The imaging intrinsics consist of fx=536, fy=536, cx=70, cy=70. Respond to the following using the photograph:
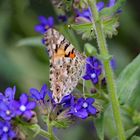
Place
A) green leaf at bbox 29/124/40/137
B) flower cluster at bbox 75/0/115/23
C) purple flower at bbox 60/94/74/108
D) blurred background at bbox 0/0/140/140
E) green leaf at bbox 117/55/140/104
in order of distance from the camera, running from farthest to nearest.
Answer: blurred background at bbox 0/0/140/140
flower cluster at bbox 75/0/115/23
green leaf at bbox 117/55/140/104
purple flower at bbox 60/94/74/108
green leaf at bbox 29/124/40/137

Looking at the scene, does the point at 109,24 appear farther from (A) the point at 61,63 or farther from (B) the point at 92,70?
(A) the point at 61,63

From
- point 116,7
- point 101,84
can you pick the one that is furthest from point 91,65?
point 116,7

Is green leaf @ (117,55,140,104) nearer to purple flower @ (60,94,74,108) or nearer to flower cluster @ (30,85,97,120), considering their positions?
flower cluster @ (30,85,97,120)

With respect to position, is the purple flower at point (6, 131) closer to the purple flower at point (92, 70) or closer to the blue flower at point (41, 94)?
the blue flower at point (41, 94)

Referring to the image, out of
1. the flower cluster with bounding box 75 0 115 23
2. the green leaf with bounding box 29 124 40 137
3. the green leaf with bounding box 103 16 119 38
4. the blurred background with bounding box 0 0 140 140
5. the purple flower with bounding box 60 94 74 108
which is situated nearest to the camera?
the green leaf with bounding box 29 124 40 137

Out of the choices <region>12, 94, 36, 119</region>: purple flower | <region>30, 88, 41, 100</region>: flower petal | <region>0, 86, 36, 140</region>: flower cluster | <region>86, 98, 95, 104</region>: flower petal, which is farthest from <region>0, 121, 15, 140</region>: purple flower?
<region>86, 98, 95, 104</region>: flower petal
